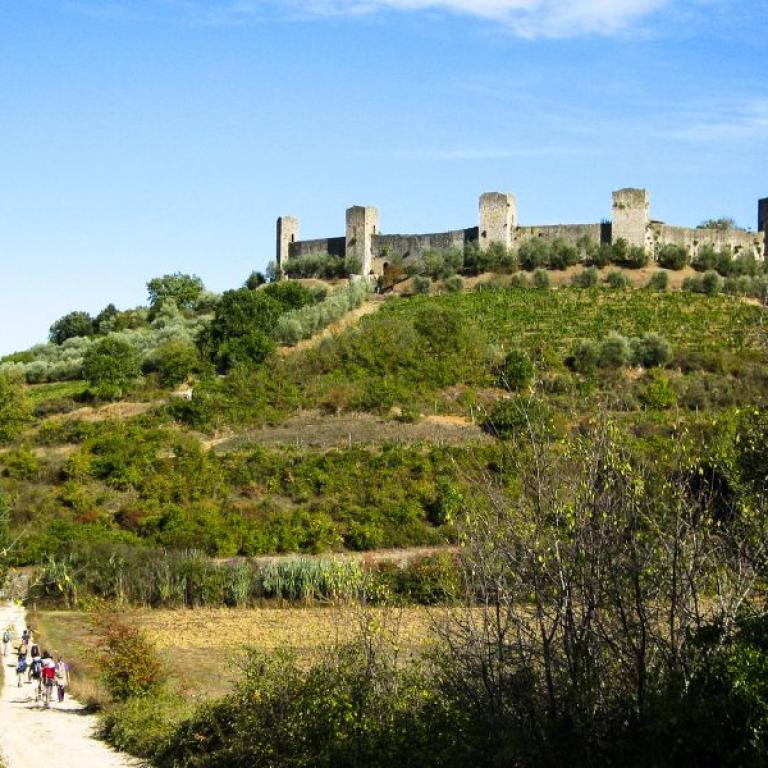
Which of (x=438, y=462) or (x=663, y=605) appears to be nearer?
(x=663, y=605)

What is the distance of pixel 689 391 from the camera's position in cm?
4884

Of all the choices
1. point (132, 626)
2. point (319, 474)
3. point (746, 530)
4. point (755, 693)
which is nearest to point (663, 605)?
point (746, 530)

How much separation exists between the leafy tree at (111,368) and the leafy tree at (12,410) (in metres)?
3.28

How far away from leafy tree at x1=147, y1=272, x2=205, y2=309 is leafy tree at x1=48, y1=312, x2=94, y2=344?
172 inches

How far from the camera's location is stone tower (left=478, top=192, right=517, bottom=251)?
70.4m

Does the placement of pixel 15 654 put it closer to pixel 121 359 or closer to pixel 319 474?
pixel 319 474

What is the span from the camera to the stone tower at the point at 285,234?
77062 mm

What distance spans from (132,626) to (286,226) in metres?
56.0

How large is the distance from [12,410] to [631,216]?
35698 millimetres

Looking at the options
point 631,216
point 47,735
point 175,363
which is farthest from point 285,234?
point 47,735

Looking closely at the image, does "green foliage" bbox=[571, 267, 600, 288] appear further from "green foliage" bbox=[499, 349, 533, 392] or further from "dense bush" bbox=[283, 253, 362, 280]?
"green foliage" bbox=[499, 349, 533, 392]

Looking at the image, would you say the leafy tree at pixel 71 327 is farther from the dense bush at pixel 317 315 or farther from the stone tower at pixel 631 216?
the stone tower at pixel 631 216

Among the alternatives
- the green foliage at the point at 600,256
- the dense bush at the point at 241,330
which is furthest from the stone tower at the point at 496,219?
the dense bush at the point at 241,330

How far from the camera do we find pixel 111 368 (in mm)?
55094
